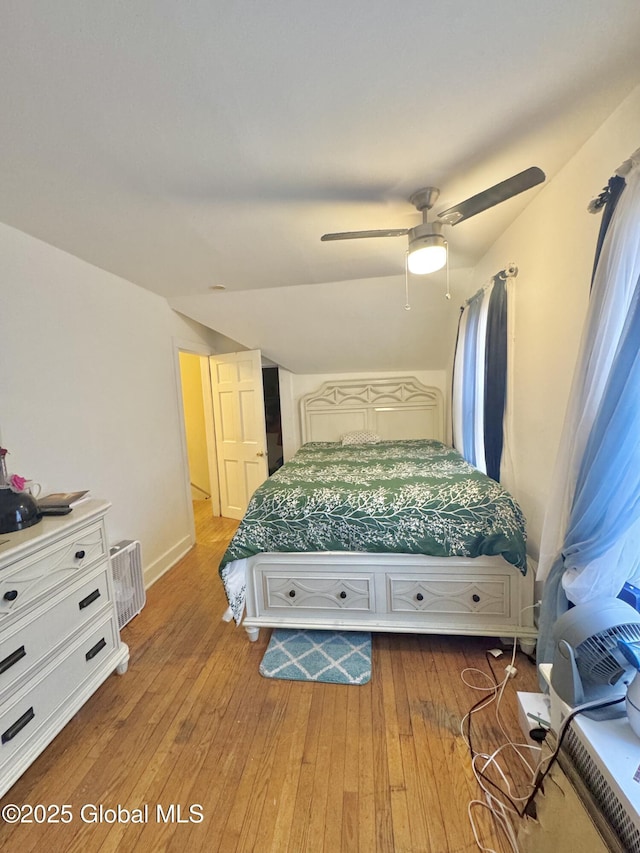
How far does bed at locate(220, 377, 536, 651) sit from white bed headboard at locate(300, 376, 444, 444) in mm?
2002

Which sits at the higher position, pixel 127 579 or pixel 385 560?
pixel 385 560

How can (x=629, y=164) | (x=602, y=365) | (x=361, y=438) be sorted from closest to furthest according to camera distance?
(x=629, y=164) → (x=602, y=365) → (x=361, y=438)

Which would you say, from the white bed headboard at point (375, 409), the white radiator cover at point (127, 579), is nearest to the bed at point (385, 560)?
the white radiator cover at point (127, 579)

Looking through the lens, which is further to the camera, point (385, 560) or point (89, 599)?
point (385, 560)

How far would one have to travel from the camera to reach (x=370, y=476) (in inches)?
96.7

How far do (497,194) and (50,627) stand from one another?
2.57 meters

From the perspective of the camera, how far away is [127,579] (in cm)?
234

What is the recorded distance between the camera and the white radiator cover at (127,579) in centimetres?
224

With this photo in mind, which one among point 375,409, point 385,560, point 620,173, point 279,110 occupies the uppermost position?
point 279,110

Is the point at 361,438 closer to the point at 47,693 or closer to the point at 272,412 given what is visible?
the point at 272,412

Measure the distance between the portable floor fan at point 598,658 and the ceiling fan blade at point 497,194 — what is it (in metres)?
1.43

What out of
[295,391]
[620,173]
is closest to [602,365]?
[620,173]

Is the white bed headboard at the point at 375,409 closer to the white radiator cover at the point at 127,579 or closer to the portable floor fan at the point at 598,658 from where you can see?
the white radiator cover at the point at 127,579

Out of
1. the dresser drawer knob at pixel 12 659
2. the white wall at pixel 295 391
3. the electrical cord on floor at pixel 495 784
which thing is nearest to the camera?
the electrical cord on floor at pixel 495 784
